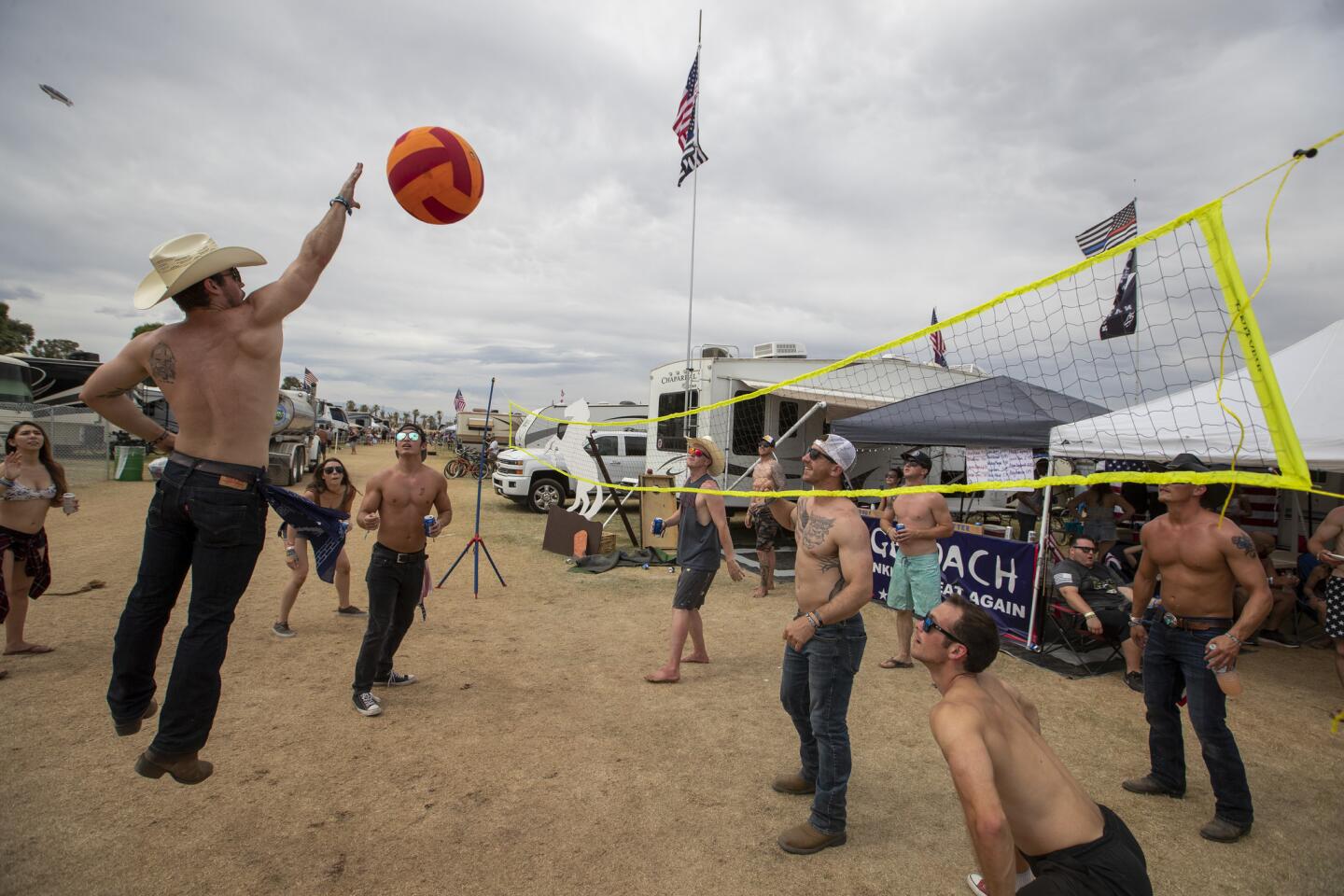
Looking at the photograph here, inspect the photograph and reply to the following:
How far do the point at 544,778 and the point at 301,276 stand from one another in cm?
292

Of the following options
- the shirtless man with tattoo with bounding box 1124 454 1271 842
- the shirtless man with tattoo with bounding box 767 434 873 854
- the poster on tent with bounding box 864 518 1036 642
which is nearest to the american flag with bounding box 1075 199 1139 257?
the poster on tent with bounding box 864 518 1036 642

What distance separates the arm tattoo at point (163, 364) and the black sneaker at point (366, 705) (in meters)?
2.94

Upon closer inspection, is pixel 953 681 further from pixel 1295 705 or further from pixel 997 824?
pixel 1295 705

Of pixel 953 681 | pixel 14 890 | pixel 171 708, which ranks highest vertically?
pixel 953 681

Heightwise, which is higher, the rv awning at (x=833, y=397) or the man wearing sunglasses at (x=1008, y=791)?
the rv awning at (x=833, y=397)

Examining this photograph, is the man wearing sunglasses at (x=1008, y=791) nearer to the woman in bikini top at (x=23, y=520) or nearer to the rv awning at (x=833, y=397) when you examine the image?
the woman in bikini top at (x=23, y=520)

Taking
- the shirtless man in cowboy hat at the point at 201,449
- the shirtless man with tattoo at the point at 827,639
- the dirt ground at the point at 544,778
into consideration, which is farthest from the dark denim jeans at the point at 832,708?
the shirtless man in cowboy hat at the point at 201,449

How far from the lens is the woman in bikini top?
4707mm

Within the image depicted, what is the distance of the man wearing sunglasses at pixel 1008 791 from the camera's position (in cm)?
176

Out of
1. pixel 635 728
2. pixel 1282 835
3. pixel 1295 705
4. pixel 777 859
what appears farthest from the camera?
pixel 1295 705

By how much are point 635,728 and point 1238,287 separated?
3.99 m

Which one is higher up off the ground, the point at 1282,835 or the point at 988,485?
the point at 988,485

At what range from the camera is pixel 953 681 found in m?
2.11

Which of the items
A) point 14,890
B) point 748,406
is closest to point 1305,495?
point 748,406
